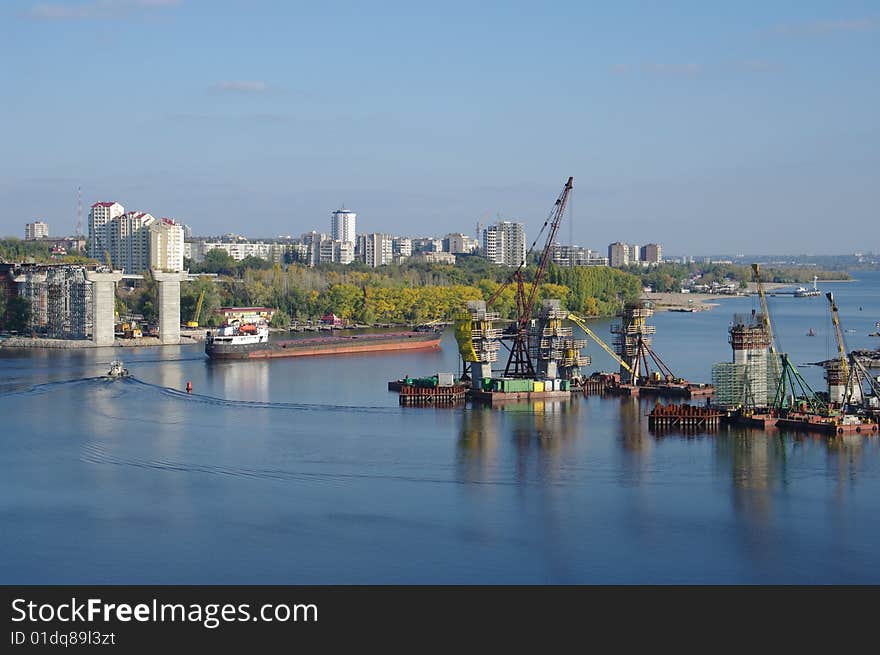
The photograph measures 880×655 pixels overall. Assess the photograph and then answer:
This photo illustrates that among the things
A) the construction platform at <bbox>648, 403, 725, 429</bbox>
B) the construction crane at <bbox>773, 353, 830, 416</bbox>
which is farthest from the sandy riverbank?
the construction platform at <bbox>648, 403, 725, 429</bbox>

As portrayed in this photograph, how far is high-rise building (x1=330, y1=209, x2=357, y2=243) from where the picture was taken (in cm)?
10275

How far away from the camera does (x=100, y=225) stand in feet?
184

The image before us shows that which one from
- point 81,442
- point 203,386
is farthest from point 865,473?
point 203,386

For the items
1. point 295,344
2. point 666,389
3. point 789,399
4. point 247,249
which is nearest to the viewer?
point 789,399

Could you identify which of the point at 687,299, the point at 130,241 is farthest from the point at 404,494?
the point at 687,299

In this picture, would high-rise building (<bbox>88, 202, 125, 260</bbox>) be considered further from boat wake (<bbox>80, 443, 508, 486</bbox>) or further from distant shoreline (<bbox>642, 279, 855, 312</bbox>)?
boat wake (<bbox>80, 443, 508, 486</bbox>)

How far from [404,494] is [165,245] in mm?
40953

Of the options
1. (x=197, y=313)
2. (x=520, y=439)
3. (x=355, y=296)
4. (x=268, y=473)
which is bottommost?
(x=268, y=473)

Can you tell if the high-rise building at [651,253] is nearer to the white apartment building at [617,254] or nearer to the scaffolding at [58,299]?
the white apartment building at [617,254]

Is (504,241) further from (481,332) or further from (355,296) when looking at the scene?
(481,332)

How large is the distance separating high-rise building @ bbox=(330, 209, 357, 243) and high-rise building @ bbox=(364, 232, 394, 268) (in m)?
24.1
